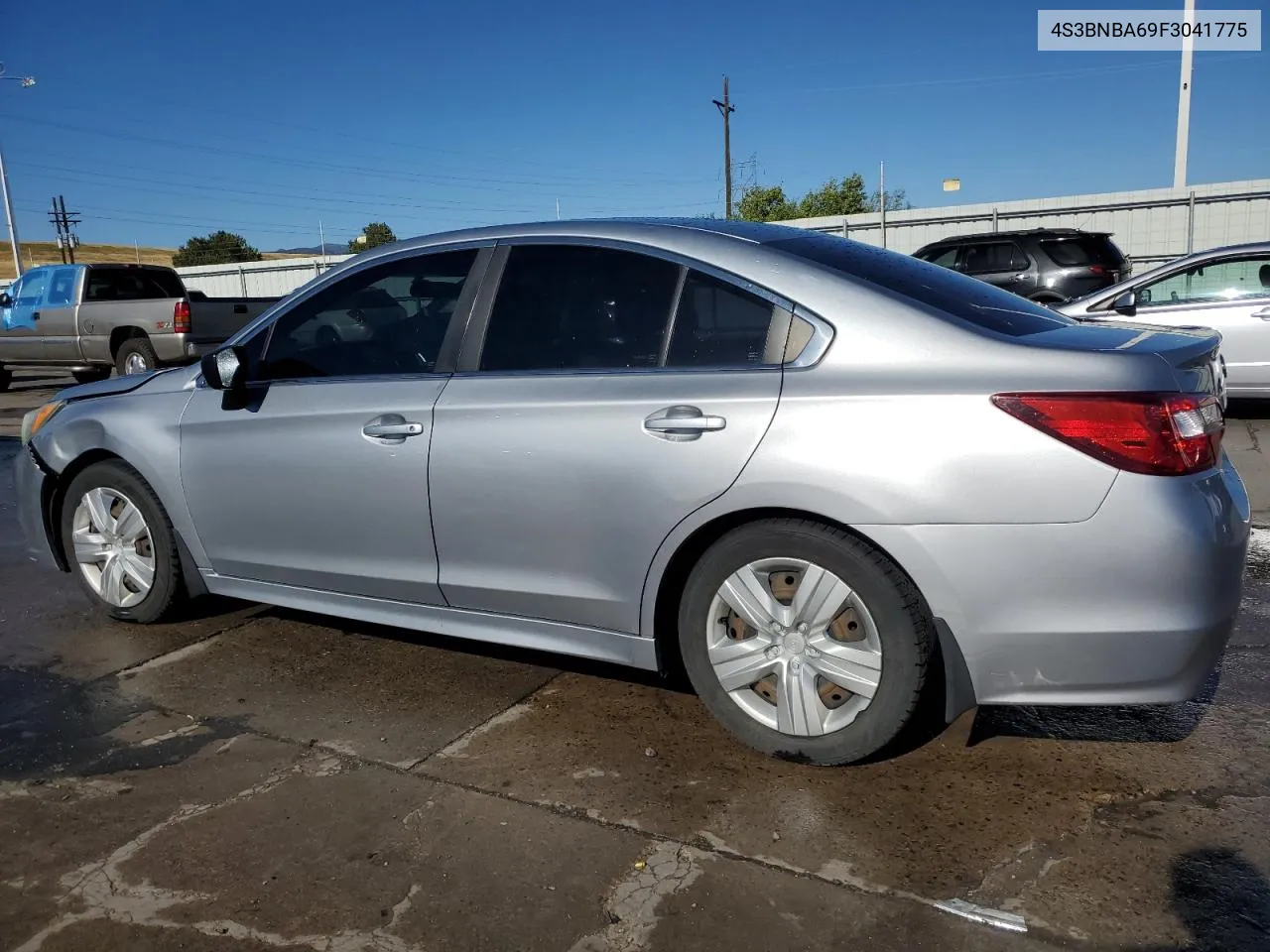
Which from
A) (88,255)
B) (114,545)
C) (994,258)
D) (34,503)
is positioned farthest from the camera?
(88,255)

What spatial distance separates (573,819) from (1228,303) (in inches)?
331

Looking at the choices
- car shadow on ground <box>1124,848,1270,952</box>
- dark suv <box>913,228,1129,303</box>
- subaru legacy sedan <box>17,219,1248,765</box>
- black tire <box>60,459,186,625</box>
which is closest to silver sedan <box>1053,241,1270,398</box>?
dark suv <box>913,228,1129,303</box>

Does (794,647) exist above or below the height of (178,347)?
below

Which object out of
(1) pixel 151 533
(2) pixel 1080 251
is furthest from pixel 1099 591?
(2) pixel 1080 251

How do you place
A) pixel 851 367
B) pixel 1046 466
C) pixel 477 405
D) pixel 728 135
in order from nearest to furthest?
pixel 1046 466 < pixel 851 367 < pixel 477 405 < pixel 728 135

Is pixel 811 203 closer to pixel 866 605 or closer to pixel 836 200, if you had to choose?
pixel 836 200

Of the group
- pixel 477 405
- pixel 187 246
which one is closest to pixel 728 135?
pixel 477 405

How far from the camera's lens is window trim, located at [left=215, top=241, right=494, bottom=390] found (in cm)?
363

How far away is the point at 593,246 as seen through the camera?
3.47m

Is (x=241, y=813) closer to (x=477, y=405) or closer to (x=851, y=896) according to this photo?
(x=477, y=405)

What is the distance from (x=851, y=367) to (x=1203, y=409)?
92 cm

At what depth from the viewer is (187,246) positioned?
80312 mm

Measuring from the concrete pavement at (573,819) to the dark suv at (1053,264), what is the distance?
34.1 ft

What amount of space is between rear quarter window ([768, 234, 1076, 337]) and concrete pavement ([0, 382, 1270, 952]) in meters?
1.29
